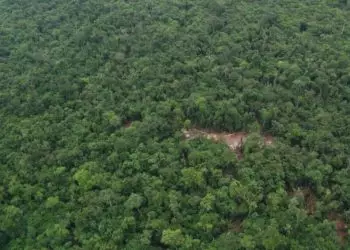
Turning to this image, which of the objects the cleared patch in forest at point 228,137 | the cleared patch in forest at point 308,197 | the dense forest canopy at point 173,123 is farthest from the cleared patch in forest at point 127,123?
the cleared patch in forest at point 308,197

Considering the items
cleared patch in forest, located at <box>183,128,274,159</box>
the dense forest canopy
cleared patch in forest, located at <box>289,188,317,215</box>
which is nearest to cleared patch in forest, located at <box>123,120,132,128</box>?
the dense forest canopy

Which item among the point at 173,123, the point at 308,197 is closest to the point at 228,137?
the point at 173,123

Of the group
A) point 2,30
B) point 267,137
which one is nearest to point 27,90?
point 2,30

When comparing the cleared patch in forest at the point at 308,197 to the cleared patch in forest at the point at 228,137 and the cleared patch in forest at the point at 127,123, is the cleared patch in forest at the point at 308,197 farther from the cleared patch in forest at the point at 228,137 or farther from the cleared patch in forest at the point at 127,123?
the cleared patch in forest at the point at 127,123

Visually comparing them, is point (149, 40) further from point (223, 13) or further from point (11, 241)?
point (11, 241)

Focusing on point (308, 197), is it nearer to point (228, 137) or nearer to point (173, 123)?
point (228, 137)

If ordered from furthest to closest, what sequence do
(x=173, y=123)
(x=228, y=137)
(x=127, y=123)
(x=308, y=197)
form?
(x=127, y=123)
(x=228, y=137)
(x=173, y=123)
(x=308, y=197)
